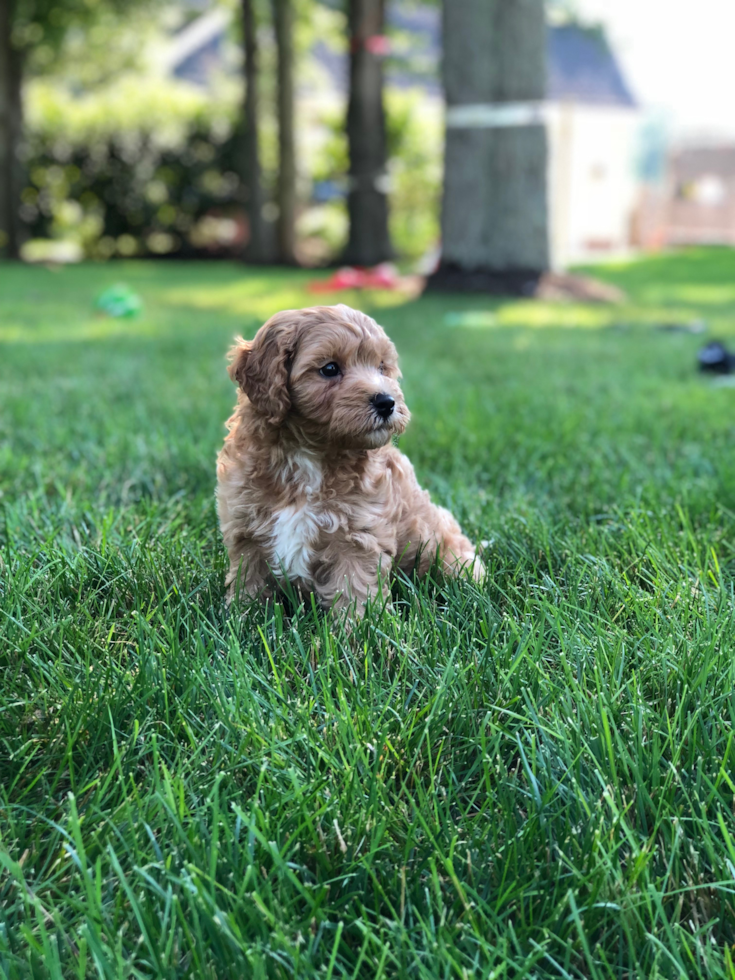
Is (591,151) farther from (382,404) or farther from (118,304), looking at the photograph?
(382,404)

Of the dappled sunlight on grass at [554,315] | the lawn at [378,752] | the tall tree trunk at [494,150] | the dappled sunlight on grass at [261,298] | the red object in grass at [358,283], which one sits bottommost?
the lawn at [378,752]

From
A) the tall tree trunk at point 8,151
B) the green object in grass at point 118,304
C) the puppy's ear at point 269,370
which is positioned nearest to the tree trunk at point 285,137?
the tall tree trunk at point 8,151

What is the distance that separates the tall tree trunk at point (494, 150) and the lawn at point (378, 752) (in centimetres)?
840

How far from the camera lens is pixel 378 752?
6.10 ft

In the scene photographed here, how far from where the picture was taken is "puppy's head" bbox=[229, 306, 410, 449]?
2434 mm

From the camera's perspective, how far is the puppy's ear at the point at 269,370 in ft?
8.10

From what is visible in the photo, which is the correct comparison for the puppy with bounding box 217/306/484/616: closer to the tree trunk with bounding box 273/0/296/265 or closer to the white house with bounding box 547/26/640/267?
the tree trunk with bounding box 273/0/296/265

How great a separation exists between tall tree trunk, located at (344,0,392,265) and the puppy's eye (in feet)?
50.9

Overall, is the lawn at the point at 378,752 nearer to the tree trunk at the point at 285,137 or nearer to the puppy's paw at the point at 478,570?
the puppy's paw at the point at 478,570

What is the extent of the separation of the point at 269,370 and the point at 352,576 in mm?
611

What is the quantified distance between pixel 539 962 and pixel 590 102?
42.4 m

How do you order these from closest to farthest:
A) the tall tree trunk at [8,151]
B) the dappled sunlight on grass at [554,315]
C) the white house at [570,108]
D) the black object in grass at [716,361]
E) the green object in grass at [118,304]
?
the black object in grass at [716,361]
the dappled sunlight on grass at [554,315]
the green object in grass at [118,304]
the tall tree trunk at [8,151]
the white house at [570,108]

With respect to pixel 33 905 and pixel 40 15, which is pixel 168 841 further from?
pixel 40 15

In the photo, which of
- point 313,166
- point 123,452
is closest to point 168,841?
point 123,452
